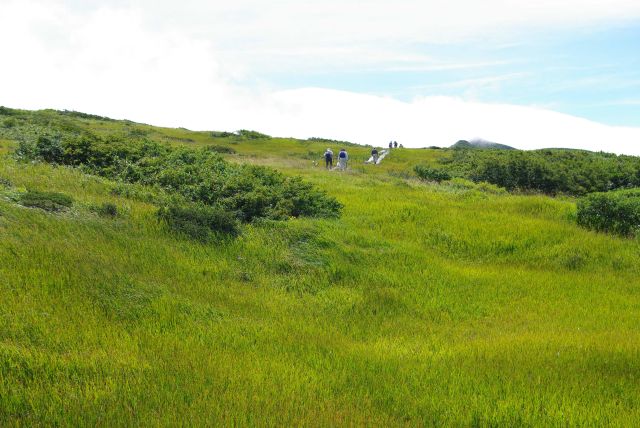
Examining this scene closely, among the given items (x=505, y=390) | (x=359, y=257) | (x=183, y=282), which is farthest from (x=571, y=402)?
(x=359, y=257)

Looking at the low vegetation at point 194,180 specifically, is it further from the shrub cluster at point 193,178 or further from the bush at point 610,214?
the bush at point 610,214

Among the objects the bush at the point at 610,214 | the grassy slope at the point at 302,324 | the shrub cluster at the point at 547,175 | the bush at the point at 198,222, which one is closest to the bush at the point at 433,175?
the shrub cluster at the point at 547,175

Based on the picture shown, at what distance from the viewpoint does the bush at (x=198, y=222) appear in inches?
523

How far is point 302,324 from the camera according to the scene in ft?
31.7

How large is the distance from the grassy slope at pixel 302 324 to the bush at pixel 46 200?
1.26 ft

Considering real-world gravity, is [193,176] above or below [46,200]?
above

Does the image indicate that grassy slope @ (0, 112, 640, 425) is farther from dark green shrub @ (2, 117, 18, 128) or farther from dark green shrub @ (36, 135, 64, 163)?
dark green shrub @ (2, 117, 18, 128)

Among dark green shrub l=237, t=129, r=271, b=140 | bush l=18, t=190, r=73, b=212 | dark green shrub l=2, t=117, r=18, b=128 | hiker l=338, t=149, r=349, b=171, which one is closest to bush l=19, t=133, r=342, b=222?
bush l=18, t=190, r=73, b=212

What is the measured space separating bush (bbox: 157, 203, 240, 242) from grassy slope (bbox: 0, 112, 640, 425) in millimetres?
413


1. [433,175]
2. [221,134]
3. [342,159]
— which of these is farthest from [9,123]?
[221,134]

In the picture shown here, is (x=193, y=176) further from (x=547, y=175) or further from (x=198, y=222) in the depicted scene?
(x=547, y=175)

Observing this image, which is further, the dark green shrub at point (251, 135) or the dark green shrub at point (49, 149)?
the dark green shrub at point (251, 135)

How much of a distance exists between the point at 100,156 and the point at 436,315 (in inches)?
596

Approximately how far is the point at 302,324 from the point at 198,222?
5415 mm
